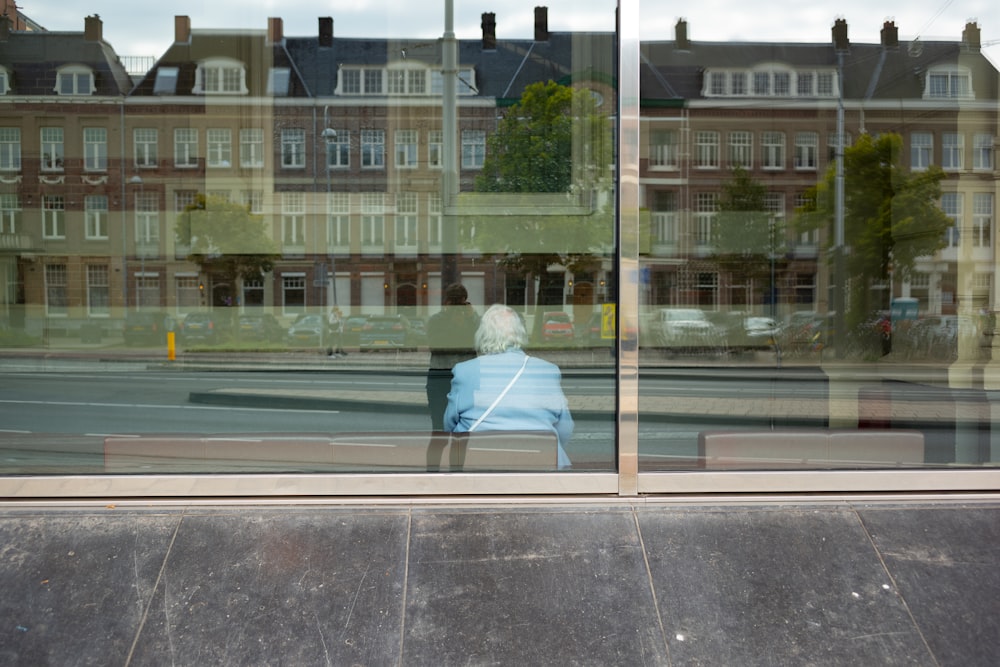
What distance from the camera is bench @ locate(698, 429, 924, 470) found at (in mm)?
3410

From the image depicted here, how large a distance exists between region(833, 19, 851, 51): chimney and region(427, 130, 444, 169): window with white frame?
2.87 metres

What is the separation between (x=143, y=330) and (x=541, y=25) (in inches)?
112

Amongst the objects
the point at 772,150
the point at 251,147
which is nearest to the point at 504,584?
the point at 251,147

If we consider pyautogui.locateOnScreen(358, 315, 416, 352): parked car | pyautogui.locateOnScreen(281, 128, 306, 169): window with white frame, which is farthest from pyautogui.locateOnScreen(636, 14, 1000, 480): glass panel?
pyautogui.locateOnScreen(281, 128, 306, 169): window with white frame

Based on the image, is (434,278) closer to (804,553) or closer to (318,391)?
(318,391)

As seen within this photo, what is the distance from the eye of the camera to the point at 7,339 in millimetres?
3967

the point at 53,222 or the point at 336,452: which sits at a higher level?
the point at 53,222

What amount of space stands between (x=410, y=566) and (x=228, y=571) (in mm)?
668

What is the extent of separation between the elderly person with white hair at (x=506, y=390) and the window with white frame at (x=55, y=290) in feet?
7.16

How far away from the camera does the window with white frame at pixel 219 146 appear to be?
16.3ft

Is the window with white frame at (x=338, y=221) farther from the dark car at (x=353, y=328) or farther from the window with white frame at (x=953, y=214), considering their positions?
the window with white frame at (x=953, y=214)

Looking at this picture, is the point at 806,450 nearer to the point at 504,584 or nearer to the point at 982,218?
the point at 504,584

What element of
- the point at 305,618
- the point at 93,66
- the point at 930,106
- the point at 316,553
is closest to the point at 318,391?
the point at 316,553

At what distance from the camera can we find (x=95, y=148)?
4496mm
